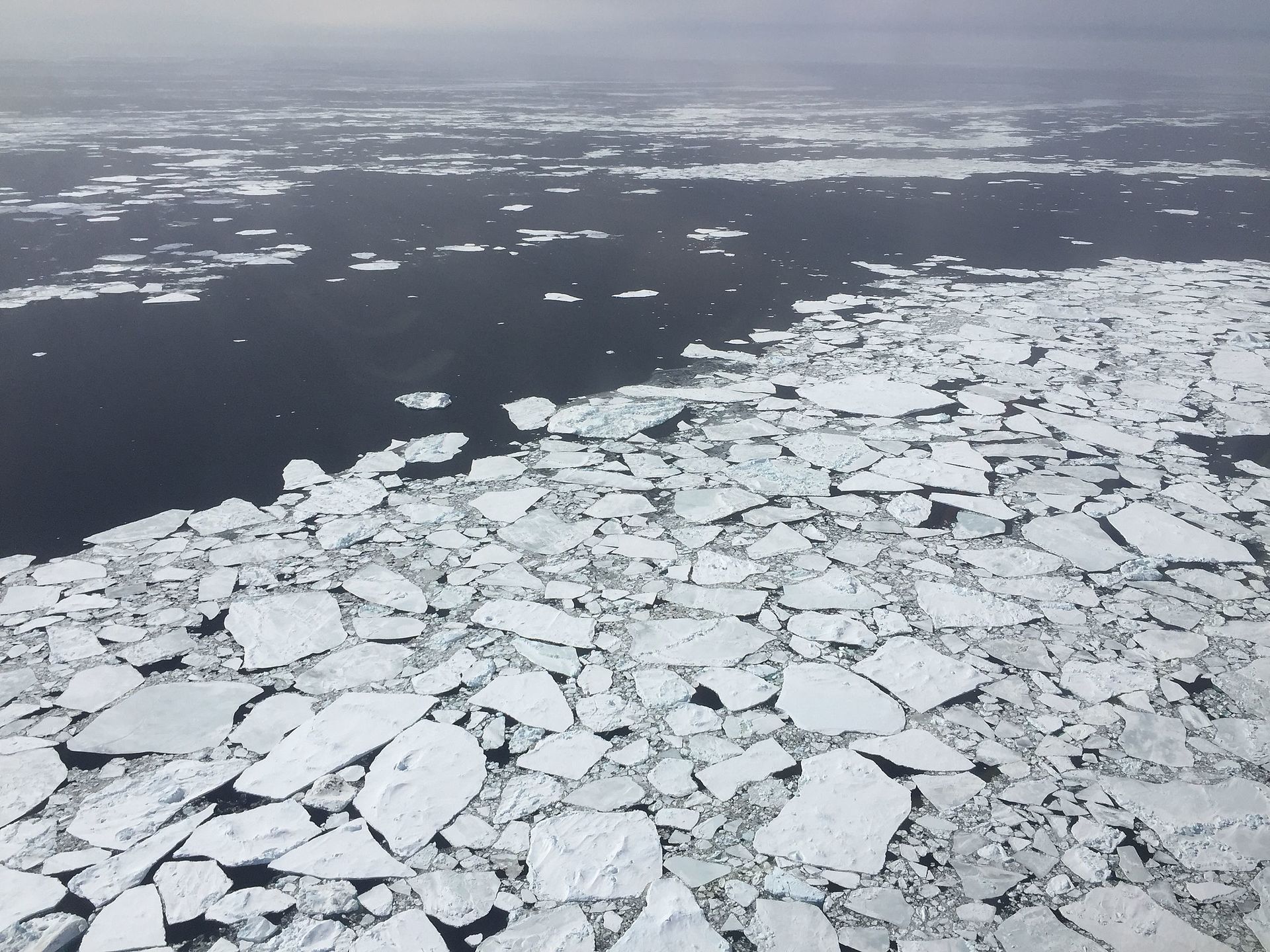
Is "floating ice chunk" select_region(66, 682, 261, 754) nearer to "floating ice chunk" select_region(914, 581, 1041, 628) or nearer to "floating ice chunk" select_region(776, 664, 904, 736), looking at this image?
"floating ice chunk" select_region(776, 664, 904, 736)

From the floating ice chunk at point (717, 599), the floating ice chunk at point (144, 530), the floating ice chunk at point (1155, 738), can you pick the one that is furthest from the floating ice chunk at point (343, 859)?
the floating ice chunk at point (1155, 738)

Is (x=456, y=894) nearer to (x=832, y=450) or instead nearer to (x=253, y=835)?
(x=253, y=835)

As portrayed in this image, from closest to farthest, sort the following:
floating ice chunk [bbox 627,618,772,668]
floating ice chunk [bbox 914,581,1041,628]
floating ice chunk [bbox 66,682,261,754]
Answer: floating ice chunk [bbox 66,682,261,754]
floating ice chunk [bbox 627,618,772,668]
floating ice chunk [bbox 914,581,1041,628]

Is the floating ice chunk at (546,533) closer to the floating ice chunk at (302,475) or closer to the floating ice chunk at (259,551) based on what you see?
the floating ice chunk at (259,551)

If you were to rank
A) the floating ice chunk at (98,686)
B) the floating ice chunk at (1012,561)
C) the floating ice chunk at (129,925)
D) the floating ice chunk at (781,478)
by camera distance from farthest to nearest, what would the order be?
1. the floating ice chunk at (781,478)
2. the floating ice chunk at (1012,561)
3. the floating ice chunk at (98,686)
4. the floating ice chunk at (129,925)

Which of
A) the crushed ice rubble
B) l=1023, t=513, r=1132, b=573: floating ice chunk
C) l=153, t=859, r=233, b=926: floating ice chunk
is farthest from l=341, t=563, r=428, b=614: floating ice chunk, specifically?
l=1023, t=513, r=1132, b=573: floating ice chunk

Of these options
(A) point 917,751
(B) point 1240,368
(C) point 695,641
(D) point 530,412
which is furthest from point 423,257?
(A) point 917,751

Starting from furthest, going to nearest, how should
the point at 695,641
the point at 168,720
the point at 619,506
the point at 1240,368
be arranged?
1. the point at 1240,368
2. the point at 619,506
3. the point at 695,641
4. the point at 168,720
